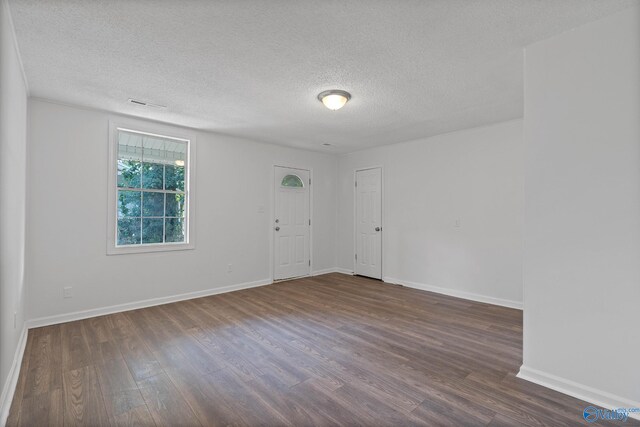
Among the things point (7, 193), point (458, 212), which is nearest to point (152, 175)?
point (7, 193)

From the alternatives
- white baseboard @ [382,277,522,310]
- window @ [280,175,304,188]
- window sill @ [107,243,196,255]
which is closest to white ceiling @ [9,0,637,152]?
window sill @ [107,243,196,255]

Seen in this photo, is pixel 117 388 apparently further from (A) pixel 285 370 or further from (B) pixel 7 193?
(B) pixel 7 193

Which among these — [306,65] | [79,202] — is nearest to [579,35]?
[306,65]

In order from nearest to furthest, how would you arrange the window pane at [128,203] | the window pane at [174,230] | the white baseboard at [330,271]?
the window pane at [128,203] < the window pane at [174,230] < the white baseboard at [330,271]

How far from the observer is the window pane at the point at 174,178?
4164 mm

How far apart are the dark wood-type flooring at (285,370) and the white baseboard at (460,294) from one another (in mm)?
300

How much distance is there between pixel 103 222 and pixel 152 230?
0.57 m

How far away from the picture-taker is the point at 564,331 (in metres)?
2.03

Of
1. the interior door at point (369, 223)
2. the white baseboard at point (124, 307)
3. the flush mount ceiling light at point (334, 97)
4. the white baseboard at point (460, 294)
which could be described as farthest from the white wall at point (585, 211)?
the white baseboard at point (124, 307)

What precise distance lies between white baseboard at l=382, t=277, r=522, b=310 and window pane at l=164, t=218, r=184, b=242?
3512mm

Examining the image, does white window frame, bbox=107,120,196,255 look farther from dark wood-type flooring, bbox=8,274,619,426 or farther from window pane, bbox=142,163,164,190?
dark wood-type flooring, bbox=8,274,619,426

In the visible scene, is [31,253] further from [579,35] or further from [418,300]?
[579,35]

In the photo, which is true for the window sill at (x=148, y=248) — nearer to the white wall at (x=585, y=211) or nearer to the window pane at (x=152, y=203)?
the window pane at (x=152, y=203)

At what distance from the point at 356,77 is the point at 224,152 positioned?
8.96 ft
